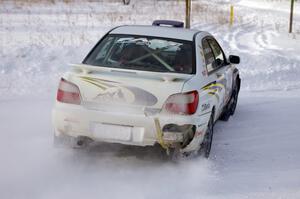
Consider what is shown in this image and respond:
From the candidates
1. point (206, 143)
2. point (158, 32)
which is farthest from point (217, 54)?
point (206, 143)

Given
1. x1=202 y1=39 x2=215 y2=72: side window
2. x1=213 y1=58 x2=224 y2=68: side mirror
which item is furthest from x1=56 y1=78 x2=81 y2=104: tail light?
x1=213 y1=58 x2=224 y2=68: side mirror

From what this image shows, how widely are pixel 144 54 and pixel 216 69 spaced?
1069mm

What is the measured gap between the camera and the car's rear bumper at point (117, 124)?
464 cm

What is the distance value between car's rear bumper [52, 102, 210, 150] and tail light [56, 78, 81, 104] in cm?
6

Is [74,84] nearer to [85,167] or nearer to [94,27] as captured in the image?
[85,167]

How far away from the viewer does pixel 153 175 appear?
4836 mm

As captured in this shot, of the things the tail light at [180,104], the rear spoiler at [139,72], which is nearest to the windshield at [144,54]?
the rear spoiler at [139,72]

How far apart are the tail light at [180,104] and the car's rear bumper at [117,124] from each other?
6 centimetres

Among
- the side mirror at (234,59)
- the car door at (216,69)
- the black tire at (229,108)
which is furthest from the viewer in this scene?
the black tire at (229,108)

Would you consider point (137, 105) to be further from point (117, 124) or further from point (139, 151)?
point (139, 151)

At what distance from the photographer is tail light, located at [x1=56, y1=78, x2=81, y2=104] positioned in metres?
4.79

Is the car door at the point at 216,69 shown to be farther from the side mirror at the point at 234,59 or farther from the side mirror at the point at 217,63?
the side mirror at the point at 234,59

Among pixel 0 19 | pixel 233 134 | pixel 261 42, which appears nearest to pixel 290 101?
pixel 233 134

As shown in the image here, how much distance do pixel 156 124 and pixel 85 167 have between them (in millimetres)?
978
